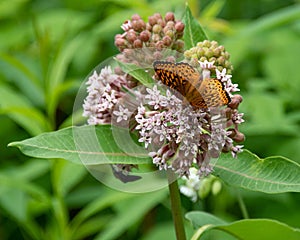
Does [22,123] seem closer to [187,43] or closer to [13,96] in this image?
[13,96]

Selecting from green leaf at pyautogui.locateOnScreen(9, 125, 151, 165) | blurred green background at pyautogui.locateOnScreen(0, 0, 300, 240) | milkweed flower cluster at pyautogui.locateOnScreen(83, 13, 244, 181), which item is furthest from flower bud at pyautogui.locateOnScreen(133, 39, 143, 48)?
blurred green background at pyautogui.locateOnScreen(0, 0, 300, 240)

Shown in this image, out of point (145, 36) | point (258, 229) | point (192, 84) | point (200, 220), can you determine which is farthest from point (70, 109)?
point (192, 84)

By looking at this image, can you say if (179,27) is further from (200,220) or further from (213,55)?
(200,220)

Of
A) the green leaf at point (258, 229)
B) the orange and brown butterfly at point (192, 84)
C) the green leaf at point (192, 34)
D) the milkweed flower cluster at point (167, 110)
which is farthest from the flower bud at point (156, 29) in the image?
the green leaf at point (258, 229)

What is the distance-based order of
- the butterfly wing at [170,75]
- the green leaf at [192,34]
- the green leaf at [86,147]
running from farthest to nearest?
the green leaf at [192,34] < the green leaf at [86,147] < the butterfly wing at [170,75]

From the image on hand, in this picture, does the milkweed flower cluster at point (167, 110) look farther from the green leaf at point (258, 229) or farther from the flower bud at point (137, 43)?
the green leaf at point (258, 229)

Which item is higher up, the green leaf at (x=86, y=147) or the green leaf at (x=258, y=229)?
the green leaf at (x=86, y=147)
